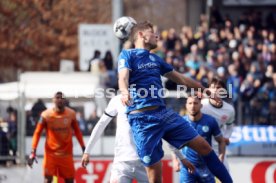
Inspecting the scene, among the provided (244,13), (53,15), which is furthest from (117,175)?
(53,15)

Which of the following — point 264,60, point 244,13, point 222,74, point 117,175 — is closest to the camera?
point 117,175

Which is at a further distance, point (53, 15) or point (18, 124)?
point (53, 15)

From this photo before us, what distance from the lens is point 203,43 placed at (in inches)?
1037

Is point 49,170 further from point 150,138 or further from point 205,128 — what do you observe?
point 150,138

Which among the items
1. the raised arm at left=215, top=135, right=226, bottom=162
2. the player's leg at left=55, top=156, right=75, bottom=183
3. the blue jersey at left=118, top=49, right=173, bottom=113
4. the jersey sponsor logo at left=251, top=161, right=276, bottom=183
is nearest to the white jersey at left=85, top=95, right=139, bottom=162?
the raised arm at left=215, top=135, right=226, bottom=162

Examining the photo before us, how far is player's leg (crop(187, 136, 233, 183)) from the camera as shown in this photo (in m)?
12.9

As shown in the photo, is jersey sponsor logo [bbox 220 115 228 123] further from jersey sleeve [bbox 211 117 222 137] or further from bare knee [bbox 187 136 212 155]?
bare knee [bbox 187 136 212 155]

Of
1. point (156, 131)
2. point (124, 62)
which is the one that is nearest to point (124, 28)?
point (124, 62)

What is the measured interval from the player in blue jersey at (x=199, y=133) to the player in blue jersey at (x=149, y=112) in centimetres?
227

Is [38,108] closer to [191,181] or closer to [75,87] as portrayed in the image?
[75,87]

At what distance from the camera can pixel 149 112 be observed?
506 inches

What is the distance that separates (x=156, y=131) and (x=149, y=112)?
0.23 metres

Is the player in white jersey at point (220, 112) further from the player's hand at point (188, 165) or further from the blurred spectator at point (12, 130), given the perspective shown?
the blurred spectator at point (12, 130)

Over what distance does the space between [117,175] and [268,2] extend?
17.5 metres
